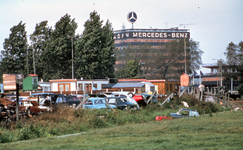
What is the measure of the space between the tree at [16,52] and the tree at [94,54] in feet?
38.5

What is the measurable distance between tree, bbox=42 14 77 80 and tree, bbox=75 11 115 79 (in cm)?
232

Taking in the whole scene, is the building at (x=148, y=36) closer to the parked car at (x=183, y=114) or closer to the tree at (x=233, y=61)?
the tree at (x=233, y=61)

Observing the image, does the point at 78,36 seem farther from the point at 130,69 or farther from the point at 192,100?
the point at 192,100

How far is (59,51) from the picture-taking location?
67.9 metres

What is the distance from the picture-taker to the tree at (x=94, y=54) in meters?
67.6

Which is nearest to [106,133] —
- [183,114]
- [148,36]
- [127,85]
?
[183,114]

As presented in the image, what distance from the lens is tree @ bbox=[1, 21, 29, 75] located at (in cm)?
7169

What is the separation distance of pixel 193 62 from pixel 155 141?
83701mm

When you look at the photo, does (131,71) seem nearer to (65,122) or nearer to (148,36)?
(148,36)

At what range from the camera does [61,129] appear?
1641 cm

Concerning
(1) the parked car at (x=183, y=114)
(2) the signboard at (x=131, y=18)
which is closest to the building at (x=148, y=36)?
(2) the signboard at (x=131, y=18)

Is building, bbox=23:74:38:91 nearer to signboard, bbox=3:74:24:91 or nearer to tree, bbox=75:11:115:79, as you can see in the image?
signboard, bbox=3:74:24:91

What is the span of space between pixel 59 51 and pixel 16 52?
10.6m

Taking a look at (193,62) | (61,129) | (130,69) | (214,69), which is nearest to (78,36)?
(130,69)
